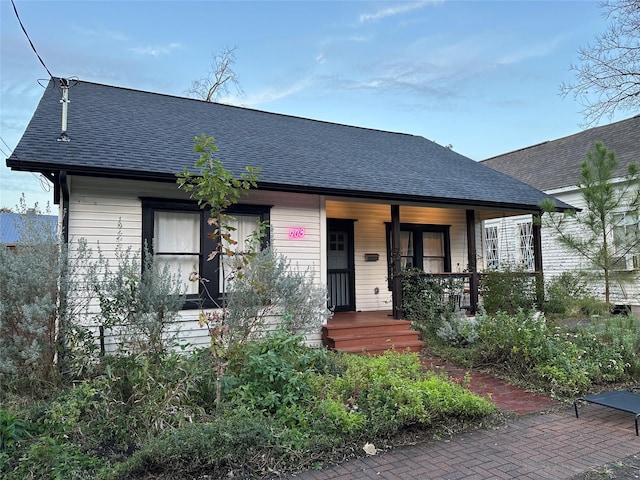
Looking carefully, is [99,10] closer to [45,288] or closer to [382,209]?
[45,288]

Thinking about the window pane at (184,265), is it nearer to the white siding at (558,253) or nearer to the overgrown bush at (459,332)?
the overgrown bush at (459,332)

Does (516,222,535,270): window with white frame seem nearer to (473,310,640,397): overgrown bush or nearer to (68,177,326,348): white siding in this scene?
(473,310,640,397): overgrown bush

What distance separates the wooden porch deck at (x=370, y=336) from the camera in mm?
6664

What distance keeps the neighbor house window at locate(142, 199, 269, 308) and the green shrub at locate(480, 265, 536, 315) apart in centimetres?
529

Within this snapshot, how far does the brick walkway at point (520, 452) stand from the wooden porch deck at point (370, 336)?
270 cm

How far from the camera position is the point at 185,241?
6.32m

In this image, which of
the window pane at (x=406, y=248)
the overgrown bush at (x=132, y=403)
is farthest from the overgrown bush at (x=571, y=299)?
the overgrown bush at (x=132, y=403)

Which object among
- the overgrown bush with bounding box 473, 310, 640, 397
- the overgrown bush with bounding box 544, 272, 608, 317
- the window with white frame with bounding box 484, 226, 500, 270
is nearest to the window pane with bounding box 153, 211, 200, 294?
the overgrown bush with bounding box 473, 310, 640, 397

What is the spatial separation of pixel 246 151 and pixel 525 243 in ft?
33.9

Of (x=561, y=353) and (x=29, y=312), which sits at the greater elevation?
(x=29, y=312)

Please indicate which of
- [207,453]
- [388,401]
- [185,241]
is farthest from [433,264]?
[207,453]

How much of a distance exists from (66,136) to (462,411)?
20.8 feet

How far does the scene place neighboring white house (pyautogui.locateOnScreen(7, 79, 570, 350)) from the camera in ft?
18.7

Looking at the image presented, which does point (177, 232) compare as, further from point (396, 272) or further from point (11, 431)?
point (396, 272)
